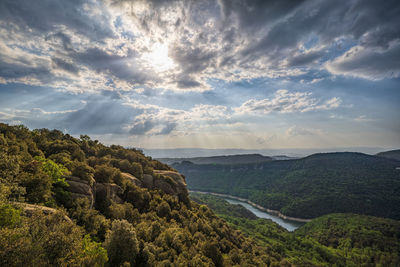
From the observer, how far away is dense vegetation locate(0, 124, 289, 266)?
11.6m

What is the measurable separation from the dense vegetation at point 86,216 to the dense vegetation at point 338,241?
5795 cm

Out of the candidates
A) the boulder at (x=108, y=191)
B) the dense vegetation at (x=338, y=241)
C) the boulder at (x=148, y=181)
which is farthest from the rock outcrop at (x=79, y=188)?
the dense vegetation at (x=338, y=241)

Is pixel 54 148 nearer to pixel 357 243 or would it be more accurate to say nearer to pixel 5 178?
pixel 5 178

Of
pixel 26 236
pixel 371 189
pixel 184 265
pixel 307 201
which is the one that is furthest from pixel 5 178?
pixel 371 189

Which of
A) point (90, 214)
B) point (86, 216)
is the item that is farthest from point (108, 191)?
point (86, 216)

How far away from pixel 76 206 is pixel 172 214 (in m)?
19.1

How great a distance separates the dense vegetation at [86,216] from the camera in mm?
11562

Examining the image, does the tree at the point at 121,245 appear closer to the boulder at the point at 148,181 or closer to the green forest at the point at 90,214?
the green forest at the point at 90,214

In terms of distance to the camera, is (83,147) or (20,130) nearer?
(20,130)

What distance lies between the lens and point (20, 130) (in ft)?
128

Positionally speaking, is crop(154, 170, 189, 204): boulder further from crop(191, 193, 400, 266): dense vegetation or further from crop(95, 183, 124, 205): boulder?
crop(191, 193, 400, 266): dense vegetation

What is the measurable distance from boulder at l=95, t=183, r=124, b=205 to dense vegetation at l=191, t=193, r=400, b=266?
68056mm

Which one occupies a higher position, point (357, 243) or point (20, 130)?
A: point (20, 130)

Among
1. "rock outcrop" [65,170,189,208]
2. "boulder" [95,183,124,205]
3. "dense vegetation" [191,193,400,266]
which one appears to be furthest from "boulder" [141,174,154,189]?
"dense vegetation" [191,193,400,266]
